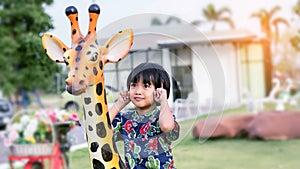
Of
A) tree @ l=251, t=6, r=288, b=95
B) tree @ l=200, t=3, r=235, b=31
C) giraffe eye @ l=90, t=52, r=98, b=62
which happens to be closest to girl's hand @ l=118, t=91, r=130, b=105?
giraffe eye @ l=90, t=52, r=98, b=62

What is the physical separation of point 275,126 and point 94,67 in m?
3.60

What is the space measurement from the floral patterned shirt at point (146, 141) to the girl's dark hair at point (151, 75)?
0.14ft

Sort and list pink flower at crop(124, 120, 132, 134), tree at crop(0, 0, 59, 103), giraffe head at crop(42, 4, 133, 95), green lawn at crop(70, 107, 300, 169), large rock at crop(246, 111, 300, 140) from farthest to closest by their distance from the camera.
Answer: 1. large rock at crop(246, 111, 300, 140)
2. tree at crop(0, 0, 59, 103)
3. green lawn at crop(70, 107, 300, 169)
4. pink flower at crop(124, 120, 132, 134)
5. giraffe head at crop(42, 4, 133, 95)

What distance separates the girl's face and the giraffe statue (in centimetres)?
5

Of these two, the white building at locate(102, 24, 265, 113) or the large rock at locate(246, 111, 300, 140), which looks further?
the large rock at locate(246, 111, 300, 140)

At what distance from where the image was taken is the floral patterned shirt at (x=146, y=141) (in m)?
0.87

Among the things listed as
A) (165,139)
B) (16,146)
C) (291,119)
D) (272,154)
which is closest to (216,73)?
(165,139)

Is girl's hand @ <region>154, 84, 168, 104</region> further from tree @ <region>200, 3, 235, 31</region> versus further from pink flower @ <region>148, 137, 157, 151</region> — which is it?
tree @ <region>200, 3, 235, 31</region>

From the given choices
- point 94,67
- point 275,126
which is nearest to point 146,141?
point 94,67

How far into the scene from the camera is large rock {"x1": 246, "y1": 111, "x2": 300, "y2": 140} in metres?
4.23

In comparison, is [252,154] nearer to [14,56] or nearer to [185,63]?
[14,56]

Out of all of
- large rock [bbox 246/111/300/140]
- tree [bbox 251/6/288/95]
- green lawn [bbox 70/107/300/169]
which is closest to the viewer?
green lawn [bbox 70/107/300/169]

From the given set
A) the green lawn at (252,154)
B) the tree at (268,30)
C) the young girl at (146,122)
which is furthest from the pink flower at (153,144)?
the tree at (268,30)

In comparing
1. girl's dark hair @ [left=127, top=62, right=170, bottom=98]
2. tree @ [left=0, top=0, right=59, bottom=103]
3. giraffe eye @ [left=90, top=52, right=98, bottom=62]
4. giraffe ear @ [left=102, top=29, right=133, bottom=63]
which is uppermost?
tree @ [left=0, top=0, right=59, bottom=103]
